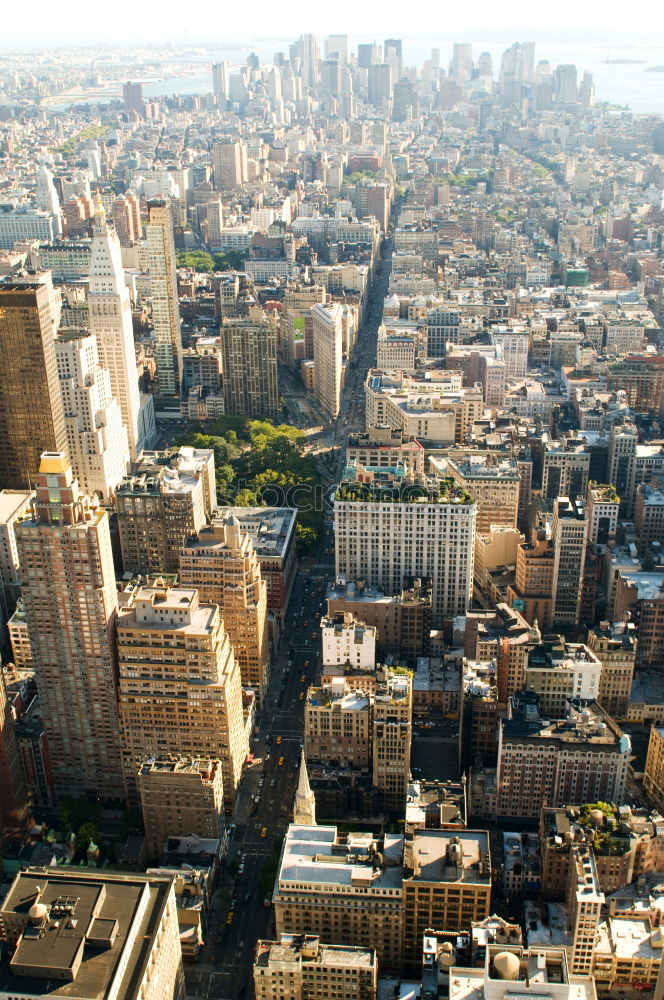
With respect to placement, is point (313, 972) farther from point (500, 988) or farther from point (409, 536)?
point (409, 536)

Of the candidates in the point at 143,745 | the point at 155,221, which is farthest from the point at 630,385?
the point at 143,745

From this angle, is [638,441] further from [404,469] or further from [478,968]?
[478,968]

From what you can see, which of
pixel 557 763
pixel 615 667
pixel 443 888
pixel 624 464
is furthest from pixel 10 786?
pixel 624 464

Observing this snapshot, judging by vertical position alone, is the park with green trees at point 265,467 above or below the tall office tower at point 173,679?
below

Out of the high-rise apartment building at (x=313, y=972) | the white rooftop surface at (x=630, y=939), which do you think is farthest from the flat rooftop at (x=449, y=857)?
the white rooftop surface at (x=630, y=939)

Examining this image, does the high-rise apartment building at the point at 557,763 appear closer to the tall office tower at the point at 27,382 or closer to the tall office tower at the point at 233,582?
the tall office tower at the point at 233,582

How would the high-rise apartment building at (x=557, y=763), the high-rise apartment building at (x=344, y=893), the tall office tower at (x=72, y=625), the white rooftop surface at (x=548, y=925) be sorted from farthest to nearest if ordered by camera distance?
the high-rise apartment building at (x=557, y=763) < the tall office tower at (x=72, y=625) < the white rooftop surface at (x=548, y=925) < the high-rise apartment building at (x=344, y=893)
